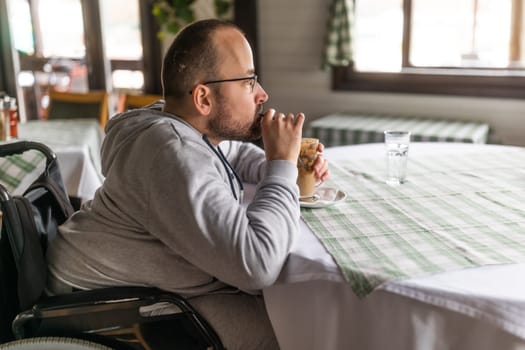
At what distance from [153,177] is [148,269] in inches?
7.7

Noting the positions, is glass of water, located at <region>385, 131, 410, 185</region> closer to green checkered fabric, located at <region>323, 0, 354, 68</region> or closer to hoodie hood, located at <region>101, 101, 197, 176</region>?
hoodie hood, located at <region>101, 101, 197, 176</region>

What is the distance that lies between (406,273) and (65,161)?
1964mm

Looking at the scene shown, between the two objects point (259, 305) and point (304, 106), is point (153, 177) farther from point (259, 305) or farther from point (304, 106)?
point (304, 106)

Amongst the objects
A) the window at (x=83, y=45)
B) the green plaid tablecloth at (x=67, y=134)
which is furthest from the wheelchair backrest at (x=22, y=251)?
the window at (x=83, y=45)

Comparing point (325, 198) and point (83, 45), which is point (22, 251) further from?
point (83, 45)

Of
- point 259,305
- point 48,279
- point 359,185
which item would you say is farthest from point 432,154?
point 48,279

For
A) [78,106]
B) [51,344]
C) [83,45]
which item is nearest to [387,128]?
[78,106]

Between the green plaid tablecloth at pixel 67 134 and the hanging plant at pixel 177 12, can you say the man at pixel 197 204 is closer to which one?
the green plaid tablecloth at pixel 67 134

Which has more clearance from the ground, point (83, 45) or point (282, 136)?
point (83, 45)

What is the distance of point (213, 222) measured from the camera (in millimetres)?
1028

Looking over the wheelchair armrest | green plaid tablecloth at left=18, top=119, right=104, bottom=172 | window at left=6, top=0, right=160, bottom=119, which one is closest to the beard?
the wheelchair armrest

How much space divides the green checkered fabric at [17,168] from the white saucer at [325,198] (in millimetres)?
1446

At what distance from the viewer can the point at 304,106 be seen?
4.27 metres

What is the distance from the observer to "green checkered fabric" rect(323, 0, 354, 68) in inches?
149
